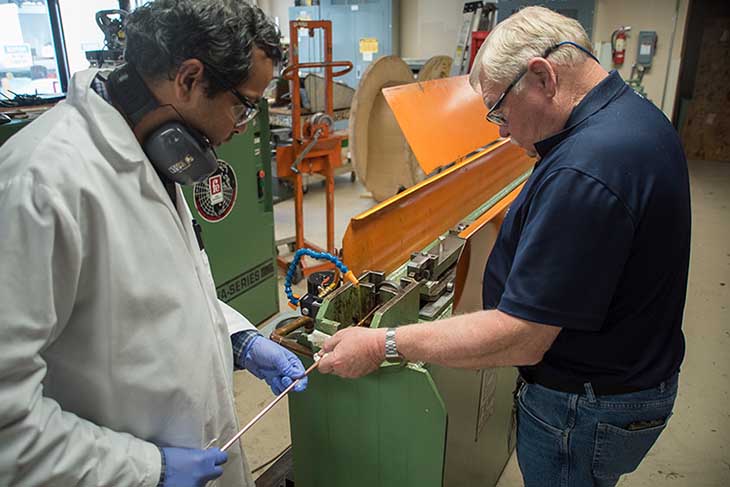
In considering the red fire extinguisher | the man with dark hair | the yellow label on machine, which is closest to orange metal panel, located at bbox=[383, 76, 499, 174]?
the man with dark hair

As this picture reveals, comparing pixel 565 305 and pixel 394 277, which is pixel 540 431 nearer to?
pixel 565 305

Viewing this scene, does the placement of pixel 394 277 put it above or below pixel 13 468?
below

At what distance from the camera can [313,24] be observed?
317 centimetres

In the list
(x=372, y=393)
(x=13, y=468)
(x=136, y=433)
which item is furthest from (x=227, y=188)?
(x=13, y=468)

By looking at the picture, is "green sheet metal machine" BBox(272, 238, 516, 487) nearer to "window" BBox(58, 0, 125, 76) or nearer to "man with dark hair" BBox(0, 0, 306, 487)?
"man with dark hair" BBox(0, 0, 306, 487)

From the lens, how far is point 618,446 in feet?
3.82

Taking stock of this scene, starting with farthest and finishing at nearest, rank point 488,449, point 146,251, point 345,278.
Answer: point 488,449 → point 345,278 → point 146,251

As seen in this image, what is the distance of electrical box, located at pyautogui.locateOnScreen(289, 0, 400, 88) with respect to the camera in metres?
6.43

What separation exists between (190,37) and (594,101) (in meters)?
0.76

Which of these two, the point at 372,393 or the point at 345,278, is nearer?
the point at 372,393

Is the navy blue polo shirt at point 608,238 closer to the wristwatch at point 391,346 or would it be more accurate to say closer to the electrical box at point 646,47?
the wristwatch at point 391,346

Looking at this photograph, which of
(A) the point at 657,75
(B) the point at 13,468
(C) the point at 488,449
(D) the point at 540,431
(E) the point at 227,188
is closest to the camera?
(B) the point at 13,468

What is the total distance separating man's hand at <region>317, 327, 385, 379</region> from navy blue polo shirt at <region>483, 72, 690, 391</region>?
1.05ft

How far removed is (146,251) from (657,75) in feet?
20.8
